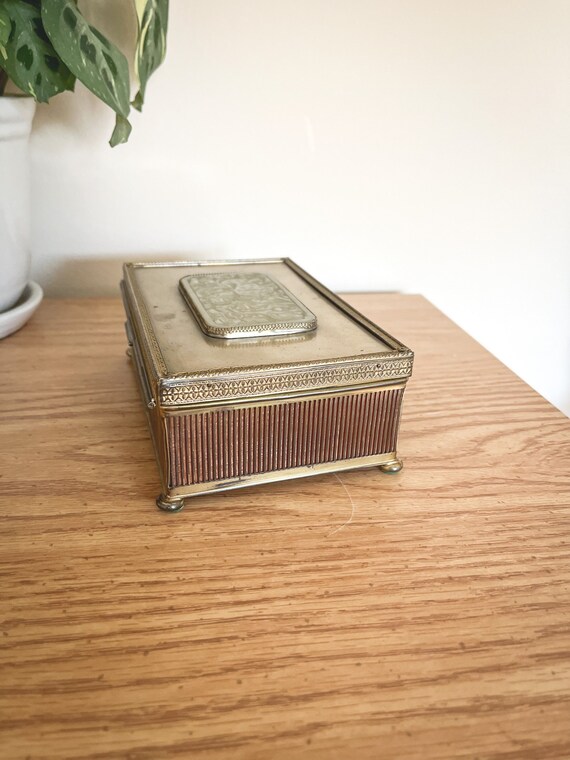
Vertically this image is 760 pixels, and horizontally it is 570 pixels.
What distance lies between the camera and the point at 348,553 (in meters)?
0.46

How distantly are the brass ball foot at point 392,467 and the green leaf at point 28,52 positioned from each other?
48 centimetres

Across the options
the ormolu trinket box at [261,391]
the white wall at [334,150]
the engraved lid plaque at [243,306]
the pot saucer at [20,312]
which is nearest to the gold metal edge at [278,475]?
the ormolu trinket box at [261,391]

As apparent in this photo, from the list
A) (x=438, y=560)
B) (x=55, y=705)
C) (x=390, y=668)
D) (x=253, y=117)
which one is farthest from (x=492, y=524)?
(x=253, y=117)

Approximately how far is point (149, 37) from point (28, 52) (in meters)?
0.13

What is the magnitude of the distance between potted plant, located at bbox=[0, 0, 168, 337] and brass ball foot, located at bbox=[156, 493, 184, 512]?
35cm

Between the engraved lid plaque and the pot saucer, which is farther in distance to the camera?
the pot saucer

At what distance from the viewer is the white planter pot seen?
0.63m

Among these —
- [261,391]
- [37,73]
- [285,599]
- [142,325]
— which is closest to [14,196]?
[37,73]

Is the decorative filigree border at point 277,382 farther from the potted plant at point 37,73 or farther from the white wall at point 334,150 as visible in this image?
the white wall at point 334,150

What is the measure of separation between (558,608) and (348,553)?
14cm

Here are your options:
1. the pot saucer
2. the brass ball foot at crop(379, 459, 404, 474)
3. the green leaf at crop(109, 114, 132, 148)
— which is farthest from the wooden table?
the green leaf at crop(109, 114, 132, 148)

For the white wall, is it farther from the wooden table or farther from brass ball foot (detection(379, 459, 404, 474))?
brass ball foot (detection(379, 459, 404, 474))

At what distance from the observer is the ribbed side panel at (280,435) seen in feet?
1.57

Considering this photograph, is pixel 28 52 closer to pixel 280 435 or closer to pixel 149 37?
pixel 149 37
